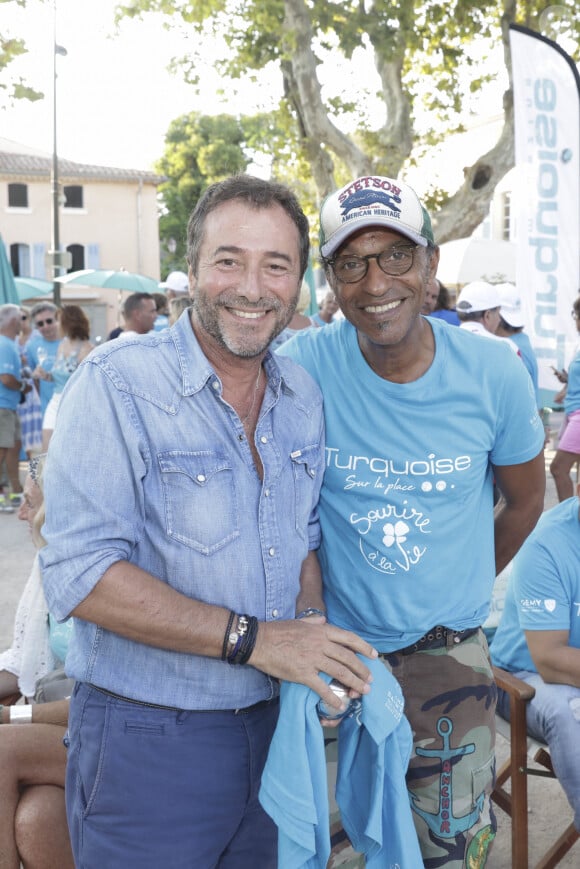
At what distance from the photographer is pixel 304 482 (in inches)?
77.0

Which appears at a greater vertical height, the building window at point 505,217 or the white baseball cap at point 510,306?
the building window at point 505,217

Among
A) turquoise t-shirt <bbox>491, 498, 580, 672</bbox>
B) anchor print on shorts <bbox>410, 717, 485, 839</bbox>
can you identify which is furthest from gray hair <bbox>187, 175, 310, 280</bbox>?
turquoise t-shirt <bbox>491, 498, 580, 672</bbox>

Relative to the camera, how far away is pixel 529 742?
3.21 meters

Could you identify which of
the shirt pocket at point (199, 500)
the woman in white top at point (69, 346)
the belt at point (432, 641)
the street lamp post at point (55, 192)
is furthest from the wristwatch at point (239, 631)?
the street lamp post at point (55, 192)

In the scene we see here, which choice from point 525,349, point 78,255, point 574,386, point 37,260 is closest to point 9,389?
point 525,349

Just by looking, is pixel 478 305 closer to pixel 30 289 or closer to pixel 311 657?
pixel 311 657

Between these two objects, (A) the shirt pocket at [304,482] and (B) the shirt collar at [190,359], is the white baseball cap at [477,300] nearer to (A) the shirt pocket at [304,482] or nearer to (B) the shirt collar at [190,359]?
(A) the shirt pocket at [304,482]

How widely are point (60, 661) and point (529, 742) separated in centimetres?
174

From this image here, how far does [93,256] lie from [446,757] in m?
37.8

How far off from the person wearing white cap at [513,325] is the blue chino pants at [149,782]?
566 centimetres

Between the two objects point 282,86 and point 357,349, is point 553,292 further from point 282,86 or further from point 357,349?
point 282,86

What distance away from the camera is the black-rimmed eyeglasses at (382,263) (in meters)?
2.10

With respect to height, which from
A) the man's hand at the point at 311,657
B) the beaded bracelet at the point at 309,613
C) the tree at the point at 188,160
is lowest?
the man's hand at the point at 311,657

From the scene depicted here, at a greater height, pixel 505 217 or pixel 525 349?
pixel 505 217
